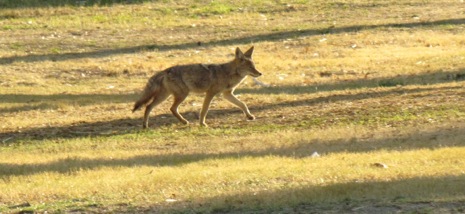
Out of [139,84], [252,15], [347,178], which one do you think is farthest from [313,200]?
[252,15]

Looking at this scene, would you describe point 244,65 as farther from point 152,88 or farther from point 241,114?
point 152,88

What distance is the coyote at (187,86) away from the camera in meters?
21.1

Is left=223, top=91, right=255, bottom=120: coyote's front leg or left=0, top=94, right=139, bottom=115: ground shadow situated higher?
left=223, top=91, right=255, bottom=120: coyote's front leg

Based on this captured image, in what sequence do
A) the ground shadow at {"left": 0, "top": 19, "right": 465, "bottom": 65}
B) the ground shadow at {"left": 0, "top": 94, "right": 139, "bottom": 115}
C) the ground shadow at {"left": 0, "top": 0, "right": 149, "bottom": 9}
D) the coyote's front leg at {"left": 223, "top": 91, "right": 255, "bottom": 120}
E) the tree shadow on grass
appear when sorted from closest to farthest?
1. the tree shadow on grass
2. the coyote's front leg at {"left": 223, "top": 91, "right": 255, "bottom": 120}
3. the ground shadow at {"left": 0, "top": 94, "right": 139, "bottom": 115}
4. the ground shadow at {"left": 0, "top": 19, "right": 465, "bottom": 65}
5. the ground shadow at {"left": 0, "top": 0, "right": 149, "bottom": 9}

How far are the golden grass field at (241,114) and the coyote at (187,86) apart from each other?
1.22ft

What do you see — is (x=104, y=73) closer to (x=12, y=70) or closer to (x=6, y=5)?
(x=12, y=70)

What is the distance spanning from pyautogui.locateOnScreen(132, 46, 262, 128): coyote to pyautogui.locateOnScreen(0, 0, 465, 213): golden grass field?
0.37 metres

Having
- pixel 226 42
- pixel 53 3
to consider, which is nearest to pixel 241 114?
pixel 226 42

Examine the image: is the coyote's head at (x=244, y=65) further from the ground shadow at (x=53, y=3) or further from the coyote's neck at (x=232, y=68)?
the ground shadow at (x=53, y=3)

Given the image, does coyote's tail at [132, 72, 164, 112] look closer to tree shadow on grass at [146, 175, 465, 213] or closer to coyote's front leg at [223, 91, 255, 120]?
coyote's front leg at [223, 91, 255, 120]

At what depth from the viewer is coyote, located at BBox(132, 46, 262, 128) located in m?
21.1

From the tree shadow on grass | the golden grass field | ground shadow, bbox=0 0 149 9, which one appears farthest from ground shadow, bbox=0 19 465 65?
the tree shadow on grass

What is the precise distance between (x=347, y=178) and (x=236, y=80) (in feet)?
26.8

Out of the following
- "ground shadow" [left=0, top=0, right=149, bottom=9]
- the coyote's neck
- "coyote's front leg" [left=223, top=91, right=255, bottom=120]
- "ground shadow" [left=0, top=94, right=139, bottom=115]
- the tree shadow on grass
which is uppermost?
the tree shadow on grass
